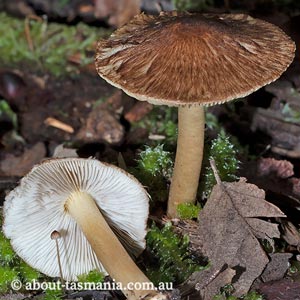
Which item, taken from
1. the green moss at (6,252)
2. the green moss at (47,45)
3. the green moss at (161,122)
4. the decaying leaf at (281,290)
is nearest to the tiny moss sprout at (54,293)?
the green moss at (6,252)

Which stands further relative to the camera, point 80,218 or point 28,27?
point 28,27

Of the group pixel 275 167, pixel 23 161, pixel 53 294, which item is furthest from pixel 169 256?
pixel 23 161

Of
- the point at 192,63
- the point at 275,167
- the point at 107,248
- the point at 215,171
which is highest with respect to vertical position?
the point at 192,63

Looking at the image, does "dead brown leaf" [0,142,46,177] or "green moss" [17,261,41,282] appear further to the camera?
"dead brown leaf" [0,142,46,177]

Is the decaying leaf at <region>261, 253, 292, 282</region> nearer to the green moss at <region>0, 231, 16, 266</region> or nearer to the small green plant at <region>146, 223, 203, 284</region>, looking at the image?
the small green plant at <region>146, 223, 203, 284</region>

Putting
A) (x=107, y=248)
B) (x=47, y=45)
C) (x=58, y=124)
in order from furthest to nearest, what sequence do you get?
(x=47, y=45), (x=58, y=124), (x=107, y=248)

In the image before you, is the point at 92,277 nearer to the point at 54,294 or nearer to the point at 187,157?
the point at 54,294

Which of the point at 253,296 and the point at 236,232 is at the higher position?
the point at 236,232

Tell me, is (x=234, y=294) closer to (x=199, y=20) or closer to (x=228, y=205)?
(x=228, y=205)

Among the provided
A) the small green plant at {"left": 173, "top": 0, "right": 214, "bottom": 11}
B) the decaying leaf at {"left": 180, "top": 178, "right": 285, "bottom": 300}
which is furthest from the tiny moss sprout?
the small green plant at {"left": 173, "top": 0, "right": 214, "bottom": 11}
